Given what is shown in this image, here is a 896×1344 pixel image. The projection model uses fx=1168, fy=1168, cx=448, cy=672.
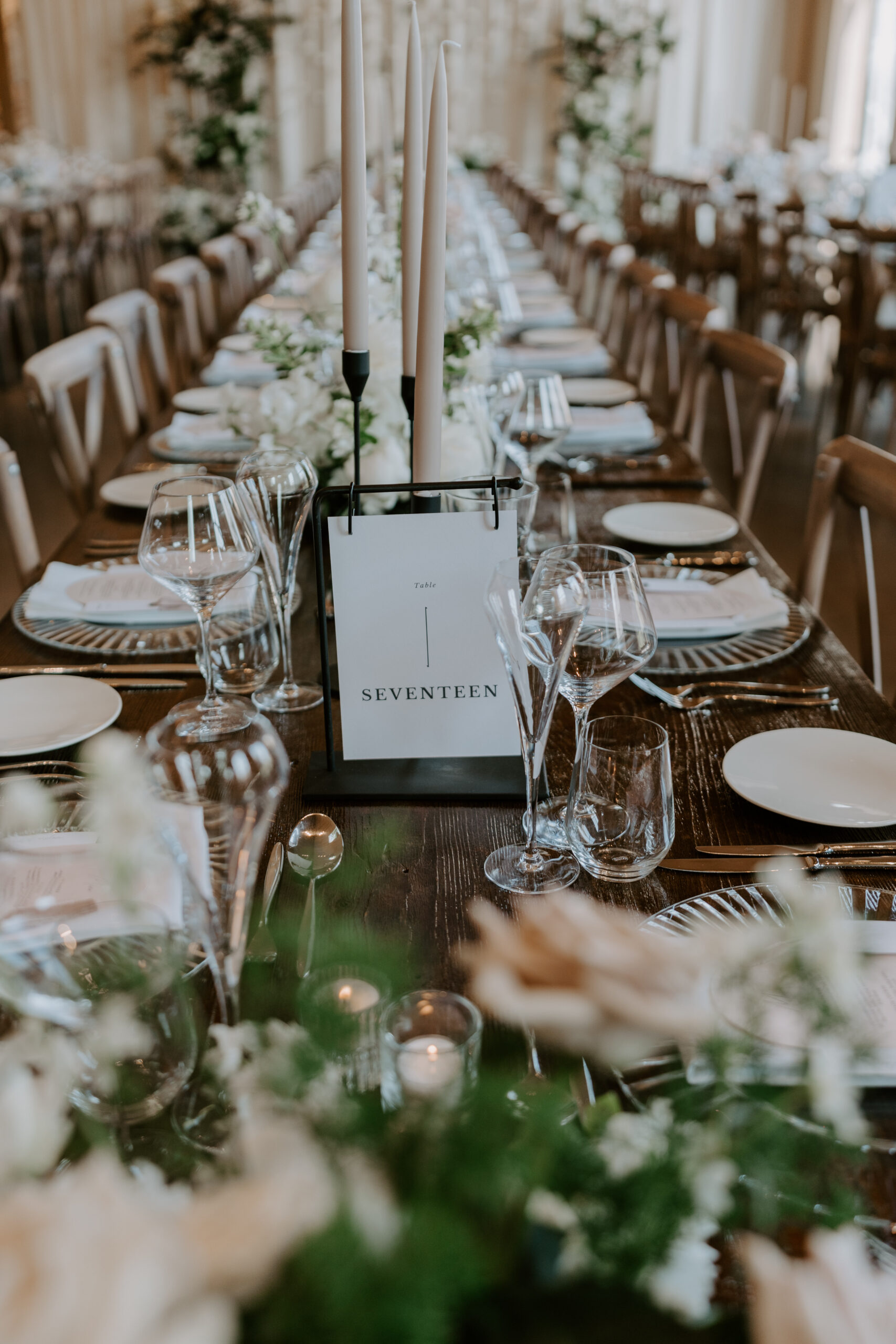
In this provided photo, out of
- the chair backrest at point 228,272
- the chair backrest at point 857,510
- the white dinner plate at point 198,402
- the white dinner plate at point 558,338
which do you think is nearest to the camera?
the chair backrest at point 857,510

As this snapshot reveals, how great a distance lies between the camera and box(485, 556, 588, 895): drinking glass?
0.88 metres

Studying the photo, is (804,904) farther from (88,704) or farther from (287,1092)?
(88,704)

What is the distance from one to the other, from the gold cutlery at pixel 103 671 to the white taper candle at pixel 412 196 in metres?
0.41

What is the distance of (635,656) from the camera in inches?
38.1

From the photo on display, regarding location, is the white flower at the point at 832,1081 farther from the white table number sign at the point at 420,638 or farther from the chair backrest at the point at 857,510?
the chair backrest at the point at 857,510

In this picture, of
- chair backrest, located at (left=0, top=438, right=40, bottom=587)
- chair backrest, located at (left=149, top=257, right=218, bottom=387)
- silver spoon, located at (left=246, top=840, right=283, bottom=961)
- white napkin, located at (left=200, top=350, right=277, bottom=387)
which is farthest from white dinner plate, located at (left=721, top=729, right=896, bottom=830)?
chair backrest, located at (left=149, top=257, right=218, bottom=387)

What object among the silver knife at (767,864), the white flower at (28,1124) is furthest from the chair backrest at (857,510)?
the white flower at (28,1124)

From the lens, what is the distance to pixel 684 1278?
1.32ft

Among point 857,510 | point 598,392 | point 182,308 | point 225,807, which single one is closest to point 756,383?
point 598,392

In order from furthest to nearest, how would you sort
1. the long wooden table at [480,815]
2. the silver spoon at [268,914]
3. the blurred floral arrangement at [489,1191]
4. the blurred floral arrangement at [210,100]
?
1. the blurred floral arrangement at [210,100]
2. the long wooden table at [480,815]
3. the silver spoon at [268,914]
4. the blurred floral arrangement at [489,1191]

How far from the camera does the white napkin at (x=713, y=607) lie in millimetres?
1378

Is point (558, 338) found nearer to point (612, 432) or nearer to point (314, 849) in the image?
point (612, 432)

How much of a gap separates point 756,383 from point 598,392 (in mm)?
362

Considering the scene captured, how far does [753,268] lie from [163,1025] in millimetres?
6948
